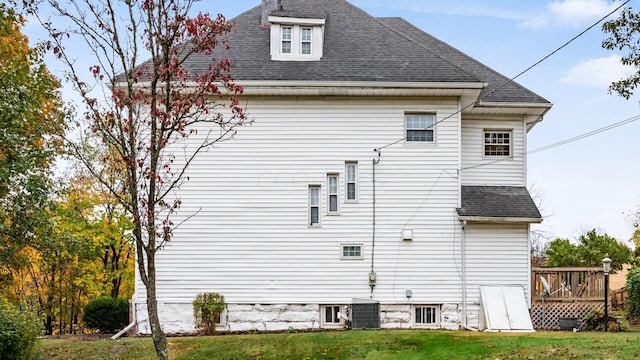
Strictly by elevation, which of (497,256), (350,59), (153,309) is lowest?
(153,309)

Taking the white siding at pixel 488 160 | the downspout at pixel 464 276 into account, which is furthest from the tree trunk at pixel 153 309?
the white siding at pixel 488 160

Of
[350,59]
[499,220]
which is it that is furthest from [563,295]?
[350,59]

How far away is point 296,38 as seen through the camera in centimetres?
1605

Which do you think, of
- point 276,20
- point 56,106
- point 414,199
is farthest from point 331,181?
point 56,106

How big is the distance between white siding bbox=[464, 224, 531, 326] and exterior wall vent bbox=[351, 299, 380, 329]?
2620mm

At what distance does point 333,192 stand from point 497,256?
4525 mm

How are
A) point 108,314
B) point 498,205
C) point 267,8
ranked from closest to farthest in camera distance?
1. point 498,205
2. point 267,8
3. point 108,314

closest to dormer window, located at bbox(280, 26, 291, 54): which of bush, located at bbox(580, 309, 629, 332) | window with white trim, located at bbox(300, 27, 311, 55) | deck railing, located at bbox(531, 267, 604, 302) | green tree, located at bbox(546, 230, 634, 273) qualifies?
window with white trim, located at bbox(300, 27, 311, 55)

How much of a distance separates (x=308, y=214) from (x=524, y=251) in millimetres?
5642

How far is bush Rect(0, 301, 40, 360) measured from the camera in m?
10.7

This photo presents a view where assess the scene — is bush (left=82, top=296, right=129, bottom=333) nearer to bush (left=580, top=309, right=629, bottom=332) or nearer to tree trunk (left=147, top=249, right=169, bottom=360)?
tree trunk (left=147, top=249, right=169, bottom=360)

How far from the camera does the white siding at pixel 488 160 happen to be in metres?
16.4

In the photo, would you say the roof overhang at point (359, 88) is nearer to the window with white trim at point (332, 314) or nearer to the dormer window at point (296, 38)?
the dormer window at point (296, 38)

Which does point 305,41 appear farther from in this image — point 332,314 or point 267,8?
point 332,314
